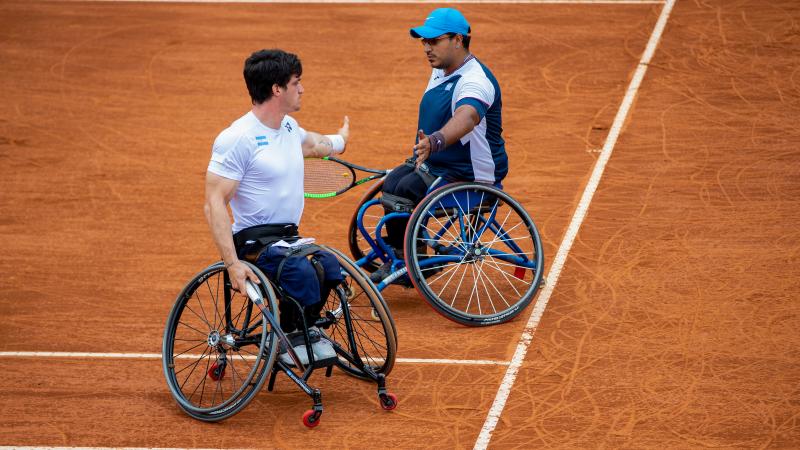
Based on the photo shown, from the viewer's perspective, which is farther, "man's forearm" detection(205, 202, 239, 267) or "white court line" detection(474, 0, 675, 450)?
"white court line" detection(474, 0, 675, 450)

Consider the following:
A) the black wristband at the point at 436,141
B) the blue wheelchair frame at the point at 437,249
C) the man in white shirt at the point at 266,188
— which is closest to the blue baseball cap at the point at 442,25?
the black wristband at the point at 436,141

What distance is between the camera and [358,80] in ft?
45.5

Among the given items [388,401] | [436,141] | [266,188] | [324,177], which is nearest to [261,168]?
[266,188]

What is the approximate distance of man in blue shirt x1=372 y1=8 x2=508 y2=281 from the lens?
827cm

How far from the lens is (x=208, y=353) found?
8039mm

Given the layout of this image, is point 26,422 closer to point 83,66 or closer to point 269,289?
point 269,289

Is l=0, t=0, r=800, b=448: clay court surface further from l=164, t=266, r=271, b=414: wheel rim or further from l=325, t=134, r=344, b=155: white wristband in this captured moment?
l=325, t=134, r=344, b=155: white wristband

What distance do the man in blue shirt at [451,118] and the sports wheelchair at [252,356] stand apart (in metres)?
1.08

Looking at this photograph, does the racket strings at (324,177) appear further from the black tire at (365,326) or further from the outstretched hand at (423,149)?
the black tire at (365,326)

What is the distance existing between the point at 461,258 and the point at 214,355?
1.92 m

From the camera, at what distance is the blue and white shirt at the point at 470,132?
834 centimetres

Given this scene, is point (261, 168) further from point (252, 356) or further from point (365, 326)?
point (365, 326)

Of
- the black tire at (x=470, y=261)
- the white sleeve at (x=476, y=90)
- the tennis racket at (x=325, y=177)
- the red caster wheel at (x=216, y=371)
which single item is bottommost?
the red caster wheel at (x=216, y=371)

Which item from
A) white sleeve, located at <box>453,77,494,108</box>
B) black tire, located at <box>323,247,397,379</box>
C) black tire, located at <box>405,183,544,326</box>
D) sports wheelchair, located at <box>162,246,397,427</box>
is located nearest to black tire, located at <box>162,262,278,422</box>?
sports wheelchair, located at <box>162,246,397,427</box>
